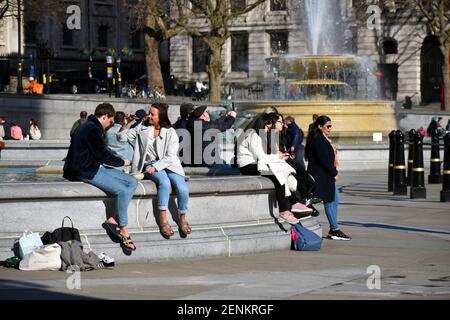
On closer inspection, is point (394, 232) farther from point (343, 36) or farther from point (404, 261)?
point (343, 36)

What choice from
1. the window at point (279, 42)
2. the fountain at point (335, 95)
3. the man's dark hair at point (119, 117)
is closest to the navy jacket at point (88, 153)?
the man's dark hair at point (119, 117)

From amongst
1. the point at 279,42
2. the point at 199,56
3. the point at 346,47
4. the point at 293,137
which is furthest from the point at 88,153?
the point at 199,56

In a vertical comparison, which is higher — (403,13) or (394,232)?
(403,13)

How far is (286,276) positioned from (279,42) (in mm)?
72993

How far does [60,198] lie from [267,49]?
72.2 metres

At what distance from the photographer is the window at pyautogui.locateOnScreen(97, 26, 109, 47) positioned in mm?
97262

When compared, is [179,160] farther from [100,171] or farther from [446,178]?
[446,178]

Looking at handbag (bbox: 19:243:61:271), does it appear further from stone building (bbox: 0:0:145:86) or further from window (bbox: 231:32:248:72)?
window (bbox: 231:32:248:72)

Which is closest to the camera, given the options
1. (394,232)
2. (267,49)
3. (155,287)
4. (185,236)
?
(155,287)

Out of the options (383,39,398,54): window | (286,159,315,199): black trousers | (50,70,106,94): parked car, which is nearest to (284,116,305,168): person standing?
(286,159,315,199): black trousers
